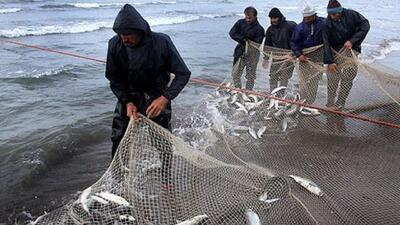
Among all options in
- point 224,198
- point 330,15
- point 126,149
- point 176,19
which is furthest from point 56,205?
point 176,19

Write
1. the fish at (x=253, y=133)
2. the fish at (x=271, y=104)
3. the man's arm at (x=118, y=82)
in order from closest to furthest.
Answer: the man's arm at (x=118, y=82), the fish at (x=253, y=133), the fish at (x=271, y=104)

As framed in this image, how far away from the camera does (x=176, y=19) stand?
29.9 m

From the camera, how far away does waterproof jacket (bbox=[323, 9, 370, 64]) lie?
25.7ft

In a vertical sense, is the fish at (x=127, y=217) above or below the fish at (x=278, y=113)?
above

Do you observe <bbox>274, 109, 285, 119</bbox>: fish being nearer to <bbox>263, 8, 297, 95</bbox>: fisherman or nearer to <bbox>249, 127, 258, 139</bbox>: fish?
<bbox>249, 127, 258, 139</bbox>: fish

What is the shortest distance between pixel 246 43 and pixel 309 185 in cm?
463

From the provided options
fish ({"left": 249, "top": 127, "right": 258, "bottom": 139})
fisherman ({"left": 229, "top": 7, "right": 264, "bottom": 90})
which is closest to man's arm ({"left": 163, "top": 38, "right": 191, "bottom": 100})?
fish ({"left": 249, "top": 127, "right": 258, "bottom": 139})

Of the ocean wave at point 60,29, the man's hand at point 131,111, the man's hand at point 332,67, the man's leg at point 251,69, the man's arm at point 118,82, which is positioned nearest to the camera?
the man's hand at point 131,111

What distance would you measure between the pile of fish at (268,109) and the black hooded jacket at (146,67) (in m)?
2.96

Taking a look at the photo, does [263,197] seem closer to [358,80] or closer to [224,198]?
[224,198]

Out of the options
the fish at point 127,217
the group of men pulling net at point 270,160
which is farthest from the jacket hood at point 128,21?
the fish at point 127,217

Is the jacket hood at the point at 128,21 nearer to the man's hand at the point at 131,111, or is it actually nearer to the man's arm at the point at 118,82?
the man's arm at the point at 118,82

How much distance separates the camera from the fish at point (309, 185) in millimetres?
5246

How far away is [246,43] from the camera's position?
9.32m
